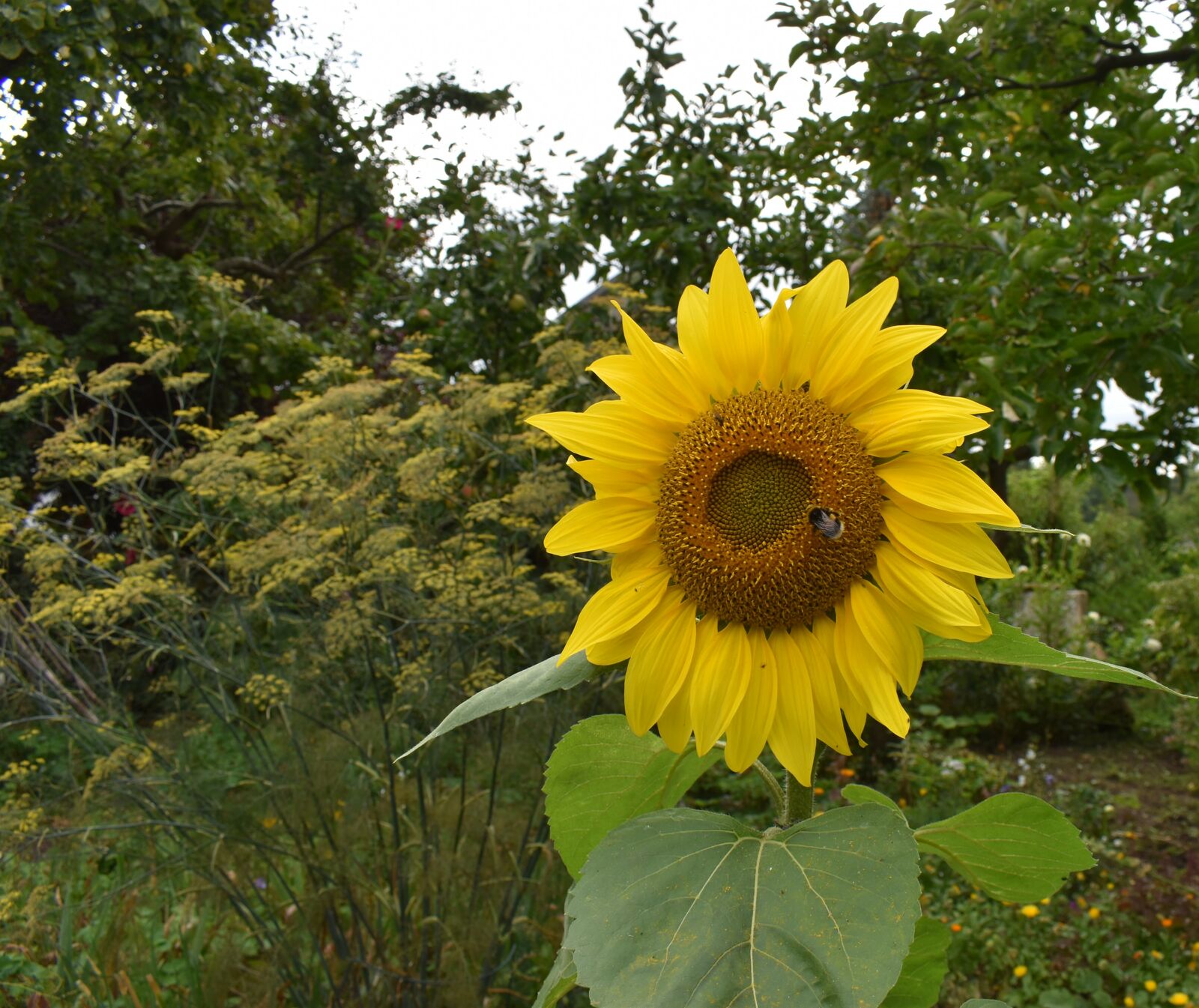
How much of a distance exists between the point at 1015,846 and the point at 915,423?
380 millimetres

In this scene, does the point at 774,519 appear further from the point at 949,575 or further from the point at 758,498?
the point at 949,575

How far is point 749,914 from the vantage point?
57 centimetres

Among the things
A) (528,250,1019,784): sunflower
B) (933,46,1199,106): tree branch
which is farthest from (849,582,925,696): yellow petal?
(933,46,1199,106): tree branch

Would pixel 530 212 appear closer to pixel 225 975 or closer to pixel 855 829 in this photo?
pixel 225 975

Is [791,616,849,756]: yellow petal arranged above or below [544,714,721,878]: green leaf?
above

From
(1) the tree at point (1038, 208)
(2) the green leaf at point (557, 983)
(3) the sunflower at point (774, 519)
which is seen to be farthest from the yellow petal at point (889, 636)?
(1) the tree at point (1038, 208)

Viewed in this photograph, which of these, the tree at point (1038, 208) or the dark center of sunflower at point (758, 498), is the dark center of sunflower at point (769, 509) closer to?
the dark center of sunflower at point (758, 498)

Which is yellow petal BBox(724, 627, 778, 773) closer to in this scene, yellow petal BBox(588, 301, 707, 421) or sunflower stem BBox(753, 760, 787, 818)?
sunflower stem BBox(753, 760, 787, 818)

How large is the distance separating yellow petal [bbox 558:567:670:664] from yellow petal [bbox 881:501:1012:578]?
0.63 ft

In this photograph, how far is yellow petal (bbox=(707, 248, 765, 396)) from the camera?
761 millimetres

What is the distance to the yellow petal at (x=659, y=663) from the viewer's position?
0.73 metres

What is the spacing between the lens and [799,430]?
30.2 inches

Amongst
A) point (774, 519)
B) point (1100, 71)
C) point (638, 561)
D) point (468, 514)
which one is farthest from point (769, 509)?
point (1100, 71)

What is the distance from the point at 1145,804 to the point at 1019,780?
2.04 ft
